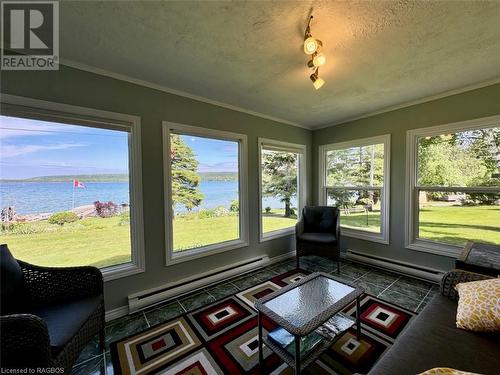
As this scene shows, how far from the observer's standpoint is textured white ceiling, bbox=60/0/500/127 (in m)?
1.24

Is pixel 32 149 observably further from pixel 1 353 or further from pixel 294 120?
pixel 294 120

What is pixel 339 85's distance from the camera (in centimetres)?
221

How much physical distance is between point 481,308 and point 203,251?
231 centimetres

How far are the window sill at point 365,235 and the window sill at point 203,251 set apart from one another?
1.72 m

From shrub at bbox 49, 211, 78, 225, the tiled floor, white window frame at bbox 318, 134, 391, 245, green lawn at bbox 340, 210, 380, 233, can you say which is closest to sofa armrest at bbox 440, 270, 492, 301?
the tiled floor

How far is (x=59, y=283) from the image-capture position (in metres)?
1.43

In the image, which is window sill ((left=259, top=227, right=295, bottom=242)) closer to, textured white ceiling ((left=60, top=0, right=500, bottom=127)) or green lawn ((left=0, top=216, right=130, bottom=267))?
green lawn ((left=0, top=216, right=130, bottom=267))

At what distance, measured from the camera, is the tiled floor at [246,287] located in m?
1.50

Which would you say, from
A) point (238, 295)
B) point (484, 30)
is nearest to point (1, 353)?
point (238, 295)

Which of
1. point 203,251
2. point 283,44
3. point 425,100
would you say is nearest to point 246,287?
point 203,251

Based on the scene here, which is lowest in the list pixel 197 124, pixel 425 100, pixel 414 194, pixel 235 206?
pixel 235 206

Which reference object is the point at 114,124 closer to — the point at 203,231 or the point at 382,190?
the point at 203,231

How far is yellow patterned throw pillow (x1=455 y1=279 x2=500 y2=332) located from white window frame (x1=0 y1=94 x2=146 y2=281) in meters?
2.50

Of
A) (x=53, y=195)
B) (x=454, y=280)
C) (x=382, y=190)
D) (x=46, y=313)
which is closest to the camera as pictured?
(x=46, y=313)
